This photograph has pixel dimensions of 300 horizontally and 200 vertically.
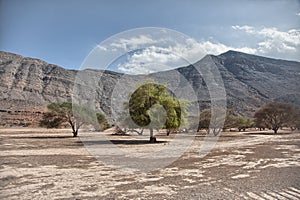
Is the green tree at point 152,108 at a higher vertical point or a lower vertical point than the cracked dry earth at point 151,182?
higher

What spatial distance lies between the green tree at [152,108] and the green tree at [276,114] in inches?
1531

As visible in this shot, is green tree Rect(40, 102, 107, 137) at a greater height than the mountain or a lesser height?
lesser

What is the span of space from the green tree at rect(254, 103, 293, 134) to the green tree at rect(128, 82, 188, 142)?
38876 millimetres

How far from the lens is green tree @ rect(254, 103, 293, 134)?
204 ft

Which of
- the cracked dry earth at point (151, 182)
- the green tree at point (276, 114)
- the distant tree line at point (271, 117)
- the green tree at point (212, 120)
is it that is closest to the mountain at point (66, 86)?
the distant tree line at point (271, 117)

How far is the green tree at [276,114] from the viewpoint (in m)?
62.2

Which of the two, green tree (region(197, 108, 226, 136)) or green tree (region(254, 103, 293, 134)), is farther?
green tree (region(254, 103, 293, 134))

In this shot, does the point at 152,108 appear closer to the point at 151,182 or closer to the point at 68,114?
the point at 151,182

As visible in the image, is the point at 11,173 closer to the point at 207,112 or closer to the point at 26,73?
the point at 207,112

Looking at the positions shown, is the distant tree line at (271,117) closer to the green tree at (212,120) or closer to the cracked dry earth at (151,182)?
the green tree at (212,120)

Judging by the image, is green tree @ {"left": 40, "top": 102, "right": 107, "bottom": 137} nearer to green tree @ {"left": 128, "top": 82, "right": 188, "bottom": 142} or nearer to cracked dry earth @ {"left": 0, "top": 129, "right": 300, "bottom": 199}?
green tree @ {"left": 128, "top": 82, "right": 188, "bottom": 142}

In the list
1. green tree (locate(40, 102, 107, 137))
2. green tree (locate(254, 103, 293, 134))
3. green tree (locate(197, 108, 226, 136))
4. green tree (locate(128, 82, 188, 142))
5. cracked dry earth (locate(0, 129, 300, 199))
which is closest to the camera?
cracked dry earth (locate(0, 129, 300, 199))

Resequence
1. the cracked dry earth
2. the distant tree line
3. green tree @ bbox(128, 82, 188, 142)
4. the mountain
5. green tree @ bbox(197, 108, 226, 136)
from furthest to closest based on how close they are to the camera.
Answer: the mountain, the distant tree line, green tree @ bbox(197, 108, 226, 136), green tree @ bbox(128, 82, 188, 142), the cracked dry earth

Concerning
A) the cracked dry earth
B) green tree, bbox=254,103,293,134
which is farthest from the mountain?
the cracked dry earth
